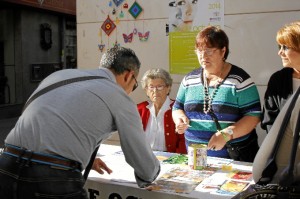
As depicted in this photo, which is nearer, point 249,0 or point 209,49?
point 209,49

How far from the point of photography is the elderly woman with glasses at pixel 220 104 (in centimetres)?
267

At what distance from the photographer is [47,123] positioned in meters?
1.77

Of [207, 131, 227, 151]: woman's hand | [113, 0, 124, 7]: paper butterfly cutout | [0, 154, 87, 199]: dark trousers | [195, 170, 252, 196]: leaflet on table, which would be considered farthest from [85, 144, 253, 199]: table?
[113, 0, 124, 7]: paper butterfly cutout

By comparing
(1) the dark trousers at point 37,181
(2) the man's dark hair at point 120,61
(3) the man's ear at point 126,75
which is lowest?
(1) the dark trousers at point 37,181

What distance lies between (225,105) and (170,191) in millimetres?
845

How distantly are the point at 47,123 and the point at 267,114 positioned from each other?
147 cm

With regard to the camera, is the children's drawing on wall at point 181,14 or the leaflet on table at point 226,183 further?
the children's drawing on wall at point 181,14

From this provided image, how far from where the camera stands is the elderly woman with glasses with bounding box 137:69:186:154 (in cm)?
337

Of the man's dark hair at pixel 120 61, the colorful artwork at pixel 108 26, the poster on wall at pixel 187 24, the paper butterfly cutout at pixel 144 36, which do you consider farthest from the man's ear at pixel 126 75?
the colorful artwork at pixel 108 26

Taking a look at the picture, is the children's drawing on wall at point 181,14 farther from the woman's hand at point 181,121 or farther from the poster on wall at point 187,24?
the woman's hand at point 181,121

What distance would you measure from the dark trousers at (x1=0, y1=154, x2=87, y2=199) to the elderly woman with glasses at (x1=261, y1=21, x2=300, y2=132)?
1379 millimetres

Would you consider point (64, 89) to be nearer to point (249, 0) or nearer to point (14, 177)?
point (14, 177)

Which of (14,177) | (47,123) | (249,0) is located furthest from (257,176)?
(249,0)

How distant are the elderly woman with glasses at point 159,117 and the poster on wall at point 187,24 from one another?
733 millimetres
